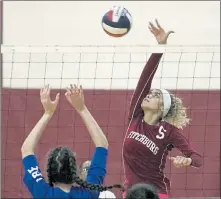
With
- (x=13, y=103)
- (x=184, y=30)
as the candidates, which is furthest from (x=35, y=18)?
(x=184, y=30)

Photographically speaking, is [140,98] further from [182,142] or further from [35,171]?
[35,171]

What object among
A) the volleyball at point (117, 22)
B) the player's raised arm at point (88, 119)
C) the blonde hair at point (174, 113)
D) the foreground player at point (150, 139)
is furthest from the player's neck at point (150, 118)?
the player's raised arm at point (88, 119)

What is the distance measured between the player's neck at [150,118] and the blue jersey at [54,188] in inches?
70.1

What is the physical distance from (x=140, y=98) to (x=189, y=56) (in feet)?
11.7

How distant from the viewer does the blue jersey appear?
3.86 meters

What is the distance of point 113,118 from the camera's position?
8.88m

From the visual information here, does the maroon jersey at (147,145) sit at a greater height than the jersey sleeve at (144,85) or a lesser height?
lesser

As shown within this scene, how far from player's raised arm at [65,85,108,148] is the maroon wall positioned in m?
4.31

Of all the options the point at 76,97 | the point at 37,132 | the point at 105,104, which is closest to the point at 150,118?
the point at 76,97

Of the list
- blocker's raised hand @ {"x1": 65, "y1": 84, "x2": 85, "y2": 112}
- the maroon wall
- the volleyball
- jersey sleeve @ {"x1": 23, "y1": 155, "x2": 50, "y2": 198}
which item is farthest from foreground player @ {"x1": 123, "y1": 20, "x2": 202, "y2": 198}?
the maroon wall

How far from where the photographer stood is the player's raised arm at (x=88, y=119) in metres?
4.14

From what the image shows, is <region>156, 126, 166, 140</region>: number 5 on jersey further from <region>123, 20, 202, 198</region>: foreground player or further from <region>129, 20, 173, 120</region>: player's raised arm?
<region>129, 20, 173, 120</region>: player's raised arm

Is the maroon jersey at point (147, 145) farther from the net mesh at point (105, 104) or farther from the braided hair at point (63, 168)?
the net mesh at point (105, 104)

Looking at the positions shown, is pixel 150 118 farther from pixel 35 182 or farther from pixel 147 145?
pixel 35 182
